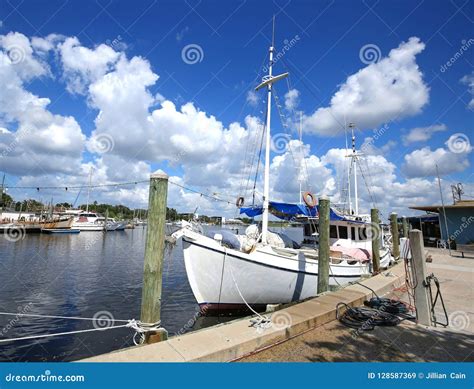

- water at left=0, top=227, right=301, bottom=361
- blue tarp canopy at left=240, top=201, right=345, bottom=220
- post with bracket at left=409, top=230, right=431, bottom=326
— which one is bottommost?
water at left=0, top=227, right=301, bottom=361

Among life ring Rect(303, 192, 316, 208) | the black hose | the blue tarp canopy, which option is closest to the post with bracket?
the black hose

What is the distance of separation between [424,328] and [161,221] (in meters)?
4.92

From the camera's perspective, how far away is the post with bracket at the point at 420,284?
5160 mm

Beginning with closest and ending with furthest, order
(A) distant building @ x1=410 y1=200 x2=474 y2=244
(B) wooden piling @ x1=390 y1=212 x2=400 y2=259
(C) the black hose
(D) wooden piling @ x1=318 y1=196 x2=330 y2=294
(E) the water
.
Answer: (C) the black hose, (E) the water, (D) wooden piling @ x1=318 y1=196 x2=330 y2=294, (B) wooden piling @ x1=390 y1=212 x2=400 y2=259, (A) distant building @ x1=410 y1=200 x2=474 y2=244

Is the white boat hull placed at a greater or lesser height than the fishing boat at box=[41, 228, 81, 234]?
lesser

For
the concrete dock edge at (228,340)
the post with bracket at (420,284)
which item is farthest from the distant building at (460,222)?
the concrete dock edge at (228,340)

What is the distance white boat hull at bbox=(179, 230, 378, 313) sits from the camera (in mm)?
8625

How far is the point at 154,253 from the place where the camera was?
4703 millimetres

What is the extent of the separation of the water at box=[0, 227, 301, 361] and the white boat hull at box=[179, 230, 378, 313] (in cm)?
90

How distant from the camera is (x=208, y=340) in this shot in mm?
4051

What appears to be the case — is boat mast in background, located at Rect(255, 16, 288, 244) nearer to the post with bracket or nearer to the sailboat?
the sailboat
